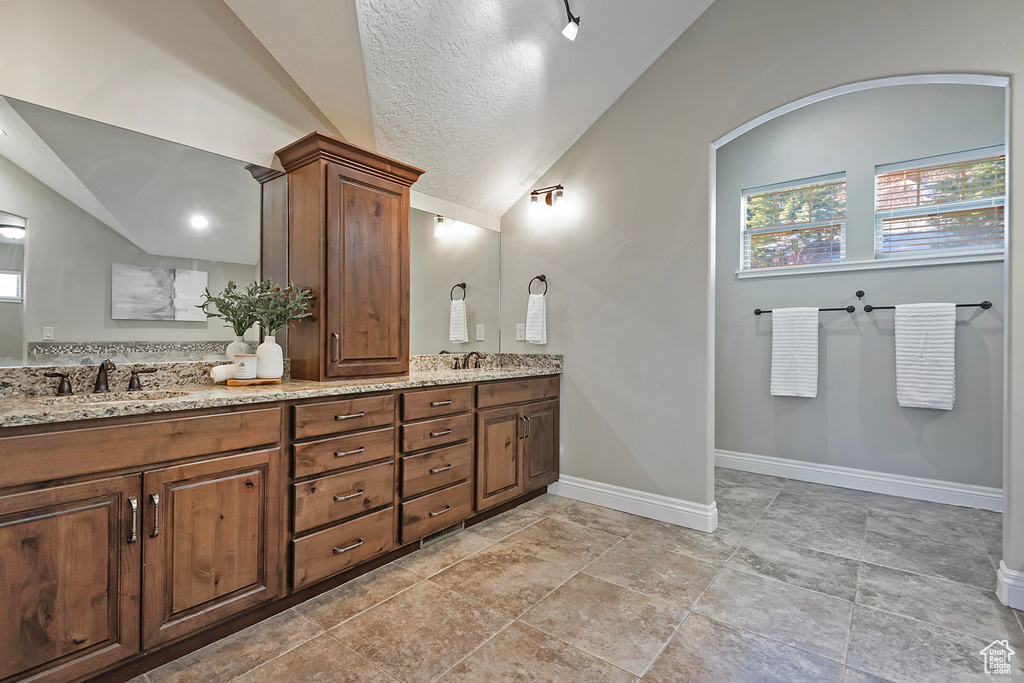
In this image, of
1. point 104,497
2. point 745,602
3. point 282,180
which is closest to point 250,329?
point 282,180

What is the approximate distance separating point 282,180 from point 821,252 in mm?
3928

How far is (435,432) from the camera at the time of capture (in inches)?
98.8

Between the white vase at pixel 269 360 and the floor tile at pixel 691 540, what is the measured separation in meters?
2.08

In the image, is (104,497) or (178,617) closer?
(104,497)

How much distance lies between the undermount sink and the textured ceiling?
171 centimetres

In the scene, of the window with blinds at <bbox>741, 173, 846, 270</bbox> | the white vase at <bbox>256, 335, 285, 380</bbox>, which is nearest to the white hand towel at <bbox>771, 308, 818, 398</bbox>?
the window with blinds at <bbox>741, 173, 846, 270</bbox>

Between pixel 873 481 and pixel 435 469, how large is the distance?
3.28m

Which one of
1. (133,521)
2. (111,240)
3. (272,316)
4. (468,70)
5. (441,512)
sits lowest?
(441,512)

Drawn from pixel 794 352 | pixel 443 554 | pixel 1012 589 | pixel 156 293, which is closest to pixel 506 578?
pixel 443 554

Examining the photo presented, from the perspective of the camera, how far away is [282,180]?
2.46 meters

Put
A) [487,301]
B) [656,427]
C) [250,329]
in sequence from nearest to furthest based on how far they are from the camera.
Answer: [250,329] < [656,427] < [487,301]

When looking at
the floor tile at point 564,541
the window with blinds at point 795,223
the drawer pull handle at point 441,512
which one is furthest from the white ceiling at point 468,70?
the floor tile at point 564,541

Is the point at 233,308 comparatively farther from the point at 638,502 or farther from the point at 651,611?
the point at 638,502

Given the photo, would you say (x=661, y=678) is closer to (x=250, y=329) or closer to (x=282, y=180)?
(x=250, y=329)
